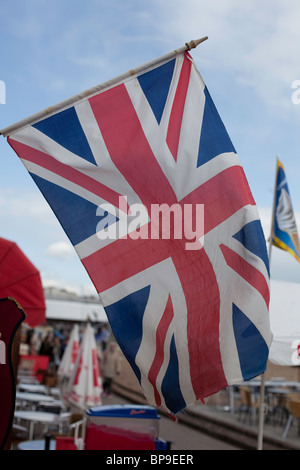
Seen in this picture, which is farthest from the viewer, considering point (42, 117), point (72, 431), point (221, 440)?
point (221, 440)

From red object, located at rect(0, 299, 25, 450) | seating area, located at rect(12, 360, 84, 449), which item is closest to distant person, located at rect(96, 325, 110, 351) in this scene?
seating area, located at rect(12, 360, 84, 449)

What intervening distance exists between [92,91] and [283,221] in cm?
430

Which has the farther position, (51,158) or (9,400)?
(51,158)

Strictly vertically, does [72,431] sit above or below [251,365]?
below

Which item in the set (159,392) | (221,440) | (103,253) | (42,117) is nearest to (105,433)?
(159,392)

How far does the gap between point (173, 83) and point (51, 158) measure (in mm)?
864

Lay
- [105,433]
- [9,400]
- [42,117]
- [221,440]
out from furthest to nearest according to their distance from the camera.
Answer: [221,440]
[105,433]
[42,117]
[9,400]

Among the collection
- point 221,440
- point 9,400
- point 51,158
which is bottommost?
point 221,440

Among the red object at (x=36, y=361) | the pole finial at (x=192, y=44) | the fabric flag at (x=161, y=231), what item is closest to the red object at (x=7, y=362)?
the fabric flag at (x=161, y=231)

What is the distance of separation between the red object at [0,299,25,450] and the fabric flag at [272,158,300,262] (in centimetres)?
436

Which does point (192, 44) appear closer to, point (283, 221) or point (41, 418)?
point (283, 221)

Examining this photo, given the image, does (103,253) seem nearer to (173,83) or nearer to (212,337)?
(212,337)

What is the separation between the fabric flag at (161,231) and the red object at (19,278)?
14.7ft
